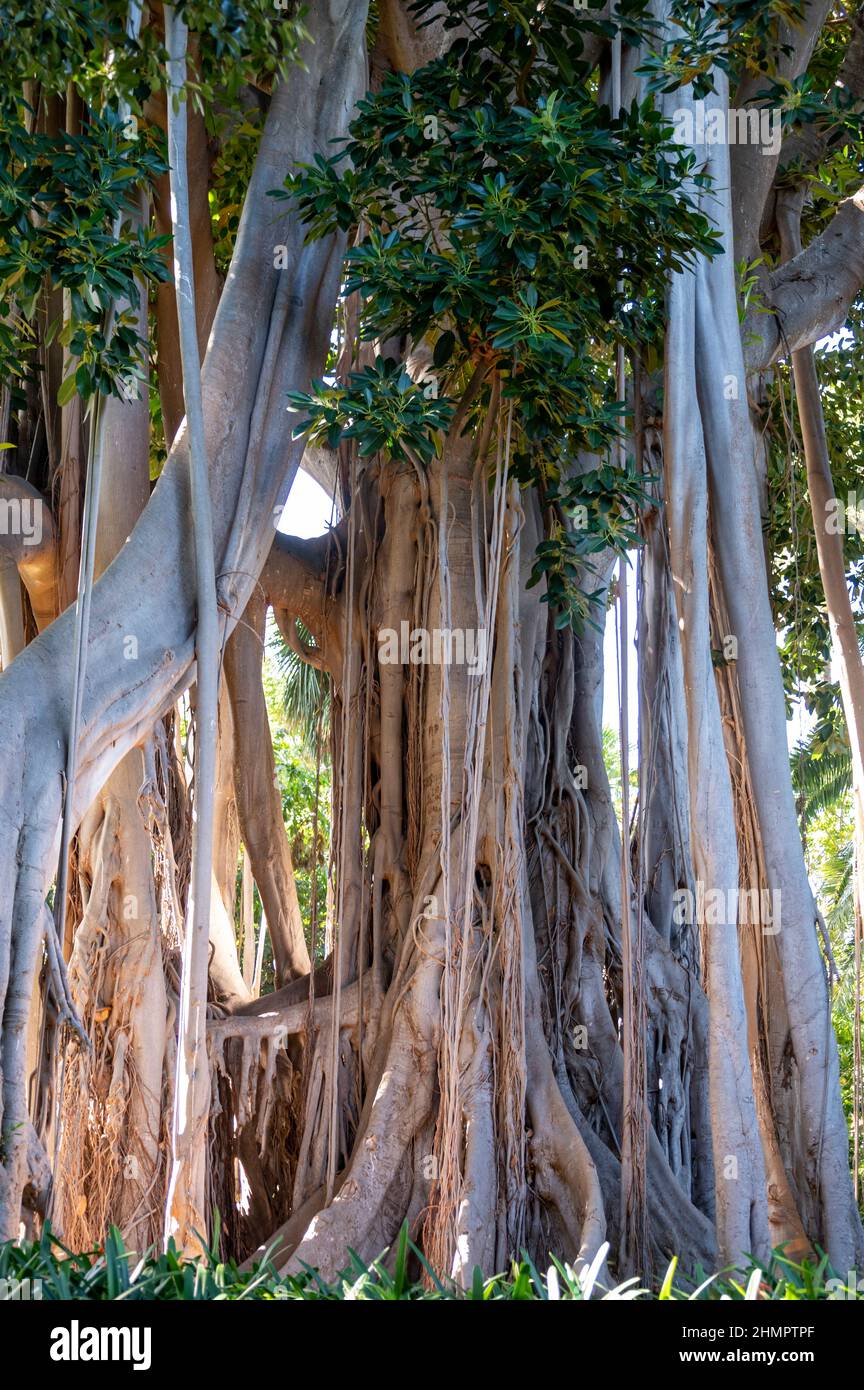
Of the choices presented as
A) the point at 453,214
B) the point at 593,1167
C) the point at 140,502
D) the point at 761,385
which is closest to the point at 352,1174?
the point at 593,1167

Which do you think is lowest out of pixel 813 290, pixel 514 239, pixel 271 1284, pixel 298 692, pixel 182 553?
pixel 271 1284

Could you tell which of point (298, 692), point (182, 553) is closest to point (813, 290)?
point (182, 553)

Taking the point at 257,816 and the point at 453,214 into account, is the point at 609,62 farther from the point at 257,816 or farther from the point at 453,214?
the point at 257,816

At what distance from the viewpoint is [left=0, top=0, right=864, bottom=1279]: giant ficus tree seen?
9.33 ft

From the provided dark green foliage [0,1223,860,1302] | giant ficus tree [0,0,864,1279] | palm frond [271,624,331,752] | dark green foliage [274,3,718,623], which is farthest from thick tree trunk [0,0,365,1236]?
palm frond [271,624,331,752]

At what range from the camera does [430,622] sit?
3.93 metres

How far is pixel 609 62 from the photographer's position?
12.1ft

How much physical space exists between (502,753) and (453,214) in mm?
1391

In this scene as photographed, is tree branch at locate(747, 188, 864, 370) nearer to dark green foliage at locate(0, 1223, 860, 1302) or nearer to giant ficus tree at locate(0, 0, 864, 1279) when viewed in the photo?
giant ficus tree at locate(0, 0, 864, 1279)

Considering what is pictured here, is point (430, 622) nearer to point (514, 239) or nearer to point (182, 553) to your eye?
point (182, 553)

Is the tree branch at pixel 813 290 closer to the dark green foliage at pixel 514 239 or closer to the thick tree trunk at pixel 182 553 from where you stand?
the dark green foliage at pixel 514 239

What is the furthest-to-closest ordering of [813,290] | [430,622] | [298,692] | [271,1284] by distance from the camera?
[298,692], [813,290], [430,622], [271,1284]

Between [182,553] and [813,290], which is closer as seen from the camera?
[182,553]

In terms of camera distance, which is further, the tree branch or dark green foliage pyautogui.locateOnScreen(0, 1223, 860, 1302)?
the tree branch
